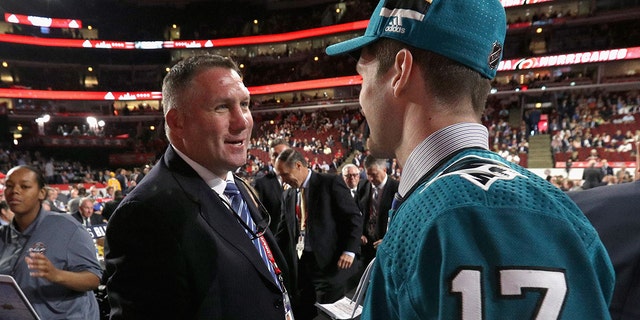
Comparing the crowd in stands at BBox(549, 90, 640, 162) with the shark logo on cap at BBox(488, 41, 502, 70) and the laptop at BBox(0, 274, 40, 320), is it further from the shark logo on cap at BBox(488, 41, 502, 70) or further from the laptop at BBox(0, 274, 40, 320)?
the laptop at BBox(0, 274, 40, 320)

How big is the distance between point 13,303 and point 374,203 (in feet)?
16.7

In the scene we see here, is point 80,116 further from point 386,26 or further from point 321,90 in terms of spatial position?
point 386,26

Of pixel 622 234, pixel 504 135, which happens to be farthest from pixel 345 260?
pixel 504 135

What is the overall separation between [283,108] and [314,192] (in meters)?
31.7

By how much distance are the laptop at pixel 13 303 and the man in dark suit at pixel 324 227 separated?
3097mm

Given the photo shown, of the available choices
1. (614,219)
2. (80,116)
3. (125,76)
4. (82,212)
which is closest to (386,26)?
(614,219)

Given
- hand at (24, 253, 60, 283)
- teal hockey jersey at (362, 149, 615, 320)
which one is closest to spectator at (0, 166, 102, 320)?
hand at (24, 253, 60, 283)

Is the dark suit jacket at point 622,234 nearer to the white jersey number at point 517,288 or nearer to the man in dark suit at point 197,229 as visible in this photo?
the white jersey number at point 517,288

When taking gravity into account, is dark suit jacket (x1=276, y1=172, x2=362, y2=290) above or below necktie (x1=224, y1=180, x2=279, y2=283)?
below

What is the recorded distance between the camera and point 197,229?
5.29ft

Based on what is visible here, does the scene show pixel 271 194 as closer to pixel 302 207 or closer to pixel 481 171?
pixel 302 207

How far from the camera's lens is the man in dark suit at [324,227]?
4.91 m

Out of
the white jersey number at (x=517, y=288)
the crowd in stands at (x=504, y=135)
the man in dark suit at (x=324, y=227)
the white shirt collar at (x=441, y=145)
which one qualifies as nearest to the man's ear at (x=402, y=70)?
the white shirt collar at (x=441, y=145)

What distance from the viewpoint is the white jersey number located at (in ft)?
2.17
